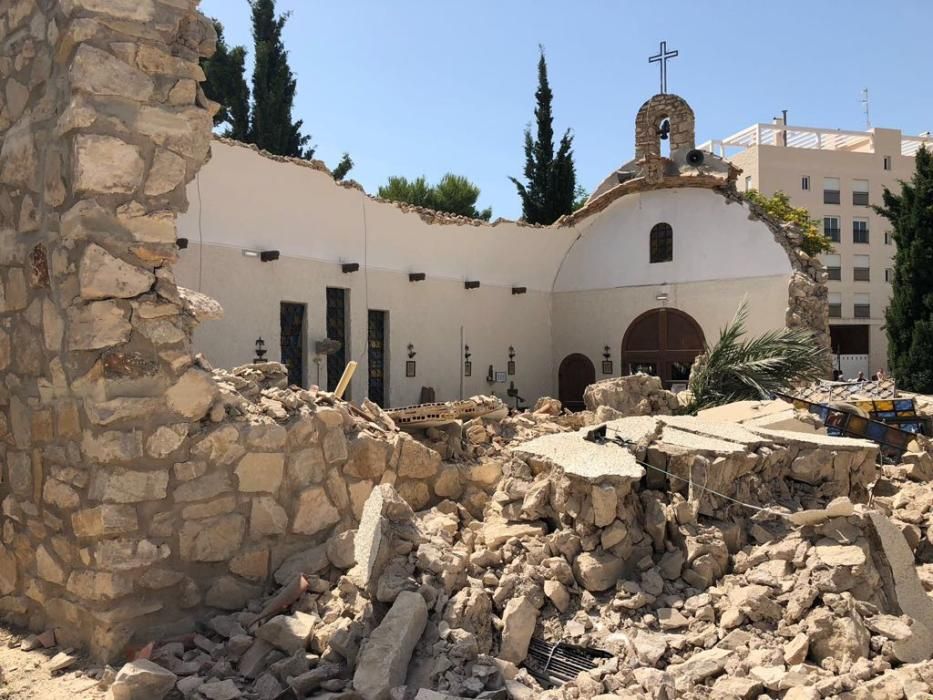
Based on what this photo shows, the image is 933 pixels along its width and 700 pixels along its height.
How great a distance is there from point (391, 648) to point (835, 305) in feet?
109

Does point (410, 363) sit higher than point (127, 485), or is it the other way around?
point (410, 363)

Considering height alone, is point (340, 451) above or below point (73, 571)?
above

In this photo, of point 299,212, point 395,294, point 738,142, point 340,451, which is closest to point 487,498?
point 340,451

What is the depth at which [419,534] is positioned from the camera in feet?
14.8

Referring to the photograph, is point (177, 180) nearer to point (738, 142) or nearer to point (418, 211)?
point (418, 211)

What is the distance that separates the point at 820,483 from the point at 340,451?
142 inches

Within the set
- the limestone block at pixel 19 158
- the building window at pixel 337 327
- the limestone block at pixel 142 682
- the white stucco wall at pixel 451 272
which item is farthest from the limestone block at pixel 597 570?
the building window at pixel 337 327

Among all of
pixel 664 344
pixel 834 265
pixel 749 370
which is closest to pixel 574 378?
pixel 664 344

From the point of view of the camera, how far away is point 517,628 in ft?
13.6

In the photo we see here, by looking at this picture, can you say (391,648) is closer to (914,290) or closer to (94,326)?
(94,326)

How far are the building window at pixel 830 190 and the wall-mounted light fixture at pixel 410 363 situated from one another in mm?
25881

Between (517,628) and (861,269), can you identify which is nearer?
(517,628)

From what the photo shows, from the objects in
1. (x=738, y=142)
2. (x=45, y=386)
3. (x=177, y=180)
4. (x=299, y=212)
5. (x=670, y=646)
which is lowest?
(x=670, y=646)

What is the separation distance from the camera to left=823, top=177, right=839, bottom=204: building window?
3338 centimetres
